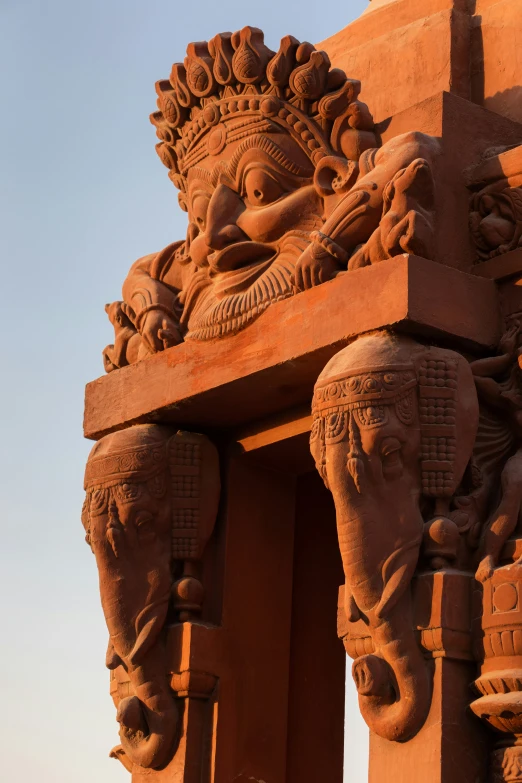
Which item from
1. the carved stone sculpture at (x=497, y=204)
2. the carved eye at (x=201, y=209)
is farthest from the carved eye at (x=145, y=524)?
the carved stone sculpture at (x=497, y=204)

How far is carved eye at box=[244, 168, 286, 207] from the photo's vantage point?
32.8 feet

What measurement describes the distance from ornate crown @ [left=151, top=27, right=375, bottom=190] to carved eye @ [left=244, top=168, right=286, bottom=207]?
9.3 inches

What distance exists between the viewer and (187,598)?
395 inches

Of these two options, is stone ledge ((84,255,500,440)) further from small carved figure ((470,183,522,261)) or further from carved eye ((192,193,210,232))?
carved eye ((192,193,210,232))

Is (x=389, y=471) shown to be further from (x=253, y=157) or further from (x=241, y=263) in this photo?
(x=253, y=157)

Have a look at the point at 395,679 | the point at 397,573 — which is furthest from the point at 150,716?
the point at 397,573

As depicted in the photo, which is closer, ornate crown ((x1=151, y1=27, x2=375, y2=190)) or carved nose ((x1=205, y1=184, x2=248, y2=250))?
ornate crown ((x1=151, y1=27, x2=375, y2=190))

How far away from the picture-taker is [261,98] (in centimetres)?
1000

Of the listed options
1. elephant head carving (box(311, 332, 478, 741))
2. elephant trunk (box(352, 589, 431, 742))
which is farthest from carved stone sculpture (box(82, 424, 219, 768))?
elephant trunk (box(352, 589, 431, 742))

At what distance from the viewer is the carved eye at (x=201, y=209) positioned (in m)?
10.3

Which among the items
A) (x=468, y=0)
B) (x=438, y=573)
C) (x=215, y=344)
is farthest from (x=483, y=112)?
(x=438, y=573)

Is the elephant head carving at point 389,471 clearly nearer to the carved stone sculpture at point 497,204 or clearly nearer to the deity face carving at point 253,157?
the carved stone sculpture at point 497,204

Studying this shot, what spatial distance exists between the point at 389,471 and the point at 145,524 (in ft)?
6.23

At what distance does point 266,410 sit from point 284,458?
16.2 inches
